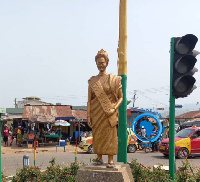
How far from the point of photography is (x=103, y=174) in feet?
16.4

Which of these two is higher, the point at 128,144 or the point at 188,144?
the point at 188,144

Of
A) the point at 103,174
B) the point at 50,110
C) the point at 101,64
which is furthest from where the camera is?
the point at 50,110

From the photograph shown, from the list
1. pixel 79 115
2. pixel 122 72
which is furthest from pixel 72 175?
pixel 79 115

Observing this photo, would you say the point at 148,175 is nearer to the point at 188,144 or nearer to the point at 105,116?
the point at 105,116

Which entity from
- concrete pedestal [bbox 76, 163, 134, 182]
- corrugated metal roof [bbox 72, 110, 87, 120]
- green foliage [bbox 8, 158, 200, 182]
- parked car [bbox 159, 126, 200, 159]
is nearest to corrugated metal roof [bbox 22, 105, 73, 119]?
corrugated metal roof [bbox 72, 110, 87, 120]

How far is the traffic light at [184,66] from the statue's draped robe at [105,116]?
1.11m

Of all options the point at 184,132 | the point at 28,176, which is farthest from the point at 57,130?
the point at 28,176

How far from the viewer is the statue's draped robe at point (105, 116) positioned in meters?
5.36

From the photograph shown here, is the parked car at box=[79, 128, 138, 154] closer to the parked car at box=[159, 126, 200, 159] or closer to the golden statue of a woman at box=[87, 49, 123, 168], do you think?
the parked car at box=[159, 126, 200, 159]

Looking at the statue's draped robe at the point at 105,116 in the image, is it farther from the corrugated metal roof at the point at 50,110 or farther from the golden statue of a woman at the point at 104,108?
the corrugated metal roof at the point at 50,110

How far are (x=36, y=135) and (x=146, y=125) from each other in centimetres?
802

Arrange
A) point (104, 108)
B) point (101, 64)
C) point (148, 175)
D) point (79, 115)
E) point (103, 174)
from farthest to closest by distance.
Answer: point (79, 115), point (148, 175), point (101, 64), point (104, 108), point (103, 174)

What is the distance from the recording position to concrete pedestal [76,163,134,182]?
4.95 metres

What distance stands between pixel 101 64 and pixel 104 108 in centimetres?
87
